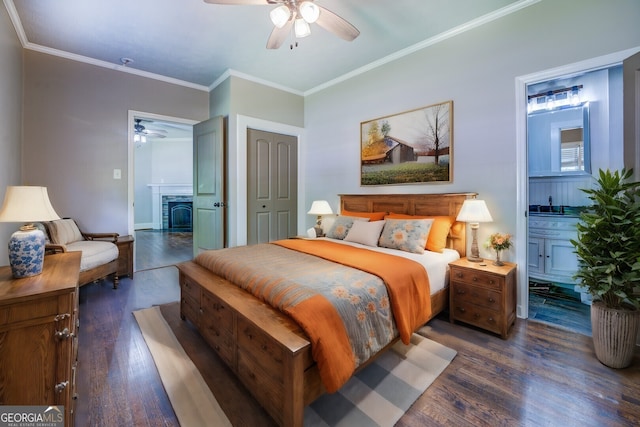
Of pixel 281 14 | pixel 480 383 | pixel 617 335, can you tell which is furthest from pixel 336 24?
pixel 617 335

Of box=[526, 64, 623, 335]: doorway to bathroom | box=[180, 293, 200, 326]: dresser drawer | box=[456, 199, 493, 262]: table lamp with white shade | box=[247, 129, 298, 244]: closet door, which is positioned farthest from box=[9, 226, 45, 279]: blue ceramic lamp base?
box=[526, 64, 623, 335]: doorway to bathroom

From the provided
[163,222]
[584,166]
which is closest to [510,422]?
[584,166]

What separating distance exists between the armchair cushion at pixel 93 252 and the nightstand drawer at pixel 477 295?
3.59m

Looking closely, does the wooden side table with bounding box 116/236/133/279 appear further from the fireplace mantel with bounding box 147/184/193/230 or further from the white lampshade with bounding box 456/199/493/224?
the fireplace mantel with bounding box 147/184/193/230

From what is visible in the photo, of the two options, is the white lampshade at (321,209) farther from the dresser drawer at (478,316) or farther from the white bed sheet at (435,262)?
the dresser drawer at (478,316)

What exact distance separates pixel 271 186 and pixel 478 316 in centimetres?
323

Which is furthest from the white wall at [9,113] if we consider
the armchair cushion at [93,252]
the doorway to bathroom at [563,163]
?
the doorway to bathroom at [563,163]

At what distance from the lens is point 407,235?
261cm

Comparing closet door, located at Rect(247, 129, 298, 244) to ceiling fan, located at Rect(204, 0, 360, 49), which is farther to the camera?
closet door, located at Rect(247, 129, 298, 244)

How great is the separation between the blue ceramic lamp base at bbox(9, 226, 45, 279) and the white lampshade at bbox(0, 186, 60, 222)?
0.08 meters

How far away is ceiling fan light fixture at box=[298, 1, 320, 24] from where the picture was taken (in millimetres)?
1896

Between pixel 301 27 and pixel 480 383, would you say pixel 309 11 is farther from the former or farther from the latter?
pixel 480 383

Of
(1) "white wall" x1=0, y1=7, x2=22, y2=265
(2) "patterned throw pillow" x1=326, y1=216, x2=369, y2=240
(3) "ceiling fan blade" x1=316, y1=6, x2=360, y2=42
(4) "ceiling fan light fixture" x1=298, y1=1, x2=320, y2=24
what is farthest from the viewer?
(2) "patterned throw pillow" x1=326, y1=216, x2=369, y2=240

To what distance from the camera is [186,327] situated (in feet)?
7.79
